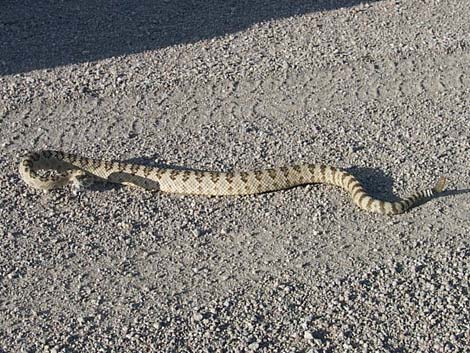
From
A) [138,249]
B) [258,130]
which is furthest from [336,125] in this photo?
[138,249]

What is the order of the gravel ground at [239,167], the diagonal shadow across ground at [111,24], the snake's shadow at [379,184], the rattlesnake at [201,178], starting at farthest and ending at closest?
the diagonal shadow across ground at [111,24] < the rattlesnake at [201,178] < the snake's shadow at [379,184] < the gravel ground at [239,167]

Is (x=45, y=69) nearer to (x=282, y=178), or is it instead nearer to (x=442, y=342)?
(x=282, y=178)

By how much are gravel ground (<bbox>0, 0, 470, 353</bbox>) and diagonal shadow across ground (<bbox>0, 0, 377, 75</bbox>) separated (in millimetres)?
41

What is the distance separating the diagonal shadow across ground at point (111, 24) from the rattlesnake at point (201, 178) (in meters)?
2.95

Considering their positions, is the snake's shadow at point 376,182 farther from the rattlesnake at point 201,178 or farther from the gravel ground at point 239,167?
the rattlesnake at point 201,178

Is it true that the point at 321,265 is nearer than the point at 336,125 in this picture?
Yes

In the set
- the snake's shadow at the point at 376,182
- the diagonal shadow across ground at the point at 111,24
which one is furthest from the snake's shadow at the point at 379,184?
the diagonal shadow across ground at the point at 111,24

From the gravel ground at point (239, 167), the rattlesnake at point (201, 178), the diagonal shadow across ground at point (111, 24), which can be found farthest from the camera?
the diagonal shadow across ground at point (111, 24)

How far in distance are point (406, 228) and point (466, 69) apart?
3727mm

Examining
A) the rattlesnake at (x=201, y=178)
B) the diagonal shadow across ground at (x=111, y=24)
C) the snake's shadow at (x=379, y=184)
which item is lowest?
the snake's shadow at (x=379, y=184)

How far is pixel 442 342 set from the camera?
6.72 meters

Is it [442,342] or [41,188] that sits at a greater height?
[41,188]

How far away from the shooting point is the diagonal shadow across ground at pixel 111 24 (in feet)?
39.7

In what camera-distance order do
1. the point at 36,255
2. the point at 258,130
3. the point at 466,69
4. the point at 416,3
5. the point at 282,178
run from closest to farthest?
1. the point at 36,255
2. the point at 282,178
3. the point at 258,130
4. the point at 466,69
5. the point at 416,3
